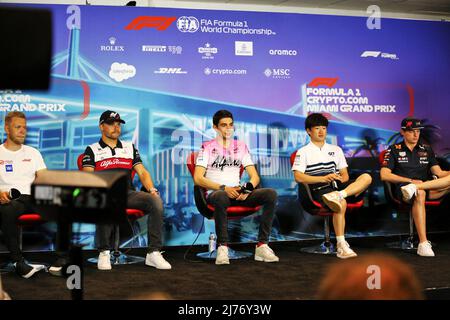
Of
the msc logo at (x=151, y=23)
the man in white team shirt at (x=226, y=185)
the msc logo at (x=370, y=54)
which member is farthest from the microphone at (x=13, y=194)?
the msc logo at (x=370, y=54)

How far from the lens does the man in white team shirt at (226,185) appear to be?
16.0 feet

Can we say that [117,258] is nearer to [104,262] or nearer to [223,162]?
[104,262]

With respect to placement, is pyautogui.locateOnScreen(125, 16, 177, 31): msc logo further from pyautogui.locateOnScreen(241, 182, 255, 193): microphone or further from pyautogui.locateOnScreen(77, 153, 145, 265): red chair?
pyautogui.locateOnScreen(241, 182, 255, 193): microphone

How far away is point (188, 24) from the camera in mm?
5941

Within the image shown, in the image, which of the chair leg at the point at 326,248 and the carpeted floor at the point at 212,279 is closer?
the carpeted floor at the point at 212,279

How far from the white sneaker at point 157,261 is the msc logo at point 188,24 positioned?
2306mm

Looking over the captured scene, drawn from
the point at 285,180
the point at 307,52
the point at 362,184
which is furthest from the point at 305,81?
the point at 362,184

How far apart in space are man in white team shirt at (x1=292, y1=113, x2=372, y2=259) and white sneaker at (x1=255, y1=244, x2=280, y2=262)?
0.57 meters

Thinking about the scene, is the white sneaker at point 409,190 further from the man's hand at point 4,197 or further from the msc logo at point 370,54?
the man's hand at point 4,197

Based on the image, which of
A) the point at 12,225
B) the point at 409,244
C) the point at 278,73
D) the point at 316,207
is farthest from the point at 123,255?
the point at 409,244

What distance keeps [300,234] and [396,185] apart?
114 centimetres

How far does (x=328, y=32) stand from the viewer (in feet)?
20.5

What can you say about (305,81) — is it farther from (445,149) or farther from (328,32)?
(445,149)
